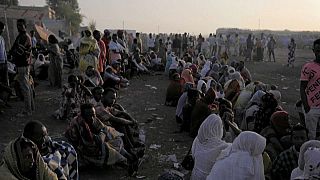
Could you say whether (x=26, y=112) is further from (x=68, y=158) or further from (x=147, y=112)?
(x=68, y=158)

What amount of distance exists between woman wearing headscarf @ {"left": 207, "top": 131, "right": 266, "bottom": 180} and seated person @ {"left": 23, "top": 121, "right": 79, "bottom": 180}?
139 centimetres

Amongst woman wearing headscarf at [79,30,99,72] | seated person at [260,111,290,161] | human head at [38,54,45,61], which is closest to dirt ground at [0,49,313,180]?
human head at [38,54,45,61]

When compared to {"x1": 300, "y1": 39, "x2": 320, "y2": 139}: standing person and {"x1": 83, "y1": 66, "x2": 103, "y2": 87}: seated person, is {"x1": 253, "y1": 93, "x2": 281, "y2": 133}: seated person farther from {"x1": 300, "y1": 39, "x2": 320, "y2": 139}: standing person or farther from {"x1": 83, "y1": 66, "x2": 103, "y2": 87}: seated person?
{"x1": 83, "y1": 66, "x2": 103, "y2": 87}: seated person

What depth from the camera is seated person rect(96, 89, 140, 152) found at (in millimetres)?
6426

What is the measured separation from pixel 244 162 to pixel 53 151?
1.77 metres

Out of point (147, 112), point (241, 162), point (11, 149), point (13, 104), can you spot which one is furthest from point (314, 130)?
point (13, 104)

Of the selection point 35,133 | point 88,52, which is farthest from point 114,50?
point 35,133

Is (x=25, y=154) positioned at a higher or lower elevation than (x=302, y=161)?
higher

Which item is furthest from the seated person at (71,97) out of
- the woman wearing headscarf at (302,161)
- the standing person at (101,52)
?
the woman wearing headscarf at (302,161)

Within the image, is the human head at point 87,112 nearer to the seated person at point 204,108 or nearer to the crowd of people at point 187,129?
the crowd of people at point 187,129

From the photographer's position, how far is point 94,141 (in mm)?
5844

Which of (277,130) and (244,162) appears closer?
(244,162)

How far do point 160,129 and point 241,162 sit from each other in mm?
5009

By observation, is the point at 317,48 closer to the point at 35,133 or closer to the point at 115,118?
the point at 115,118
